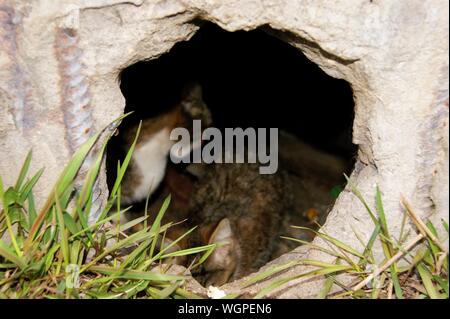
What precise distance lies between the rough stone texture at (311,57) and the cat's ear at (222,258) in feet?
4.13

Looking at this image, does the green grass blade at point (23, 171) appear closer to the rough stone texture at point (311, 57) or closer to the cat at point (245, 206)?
the rough stone texture at point (311, 57)

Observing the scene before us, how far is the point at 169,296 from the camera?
2.80 meters

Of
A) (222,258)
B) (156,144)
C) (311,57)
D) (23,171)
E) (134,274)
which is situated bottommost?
(222,258)

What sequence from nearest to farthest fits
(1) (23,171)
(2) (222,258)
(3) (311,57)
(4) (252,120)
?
(1) (23,171)
(3) (311,57)
(2) (222,258)
(4) (252,120)

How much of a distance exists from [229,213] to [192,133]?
699 millimetres

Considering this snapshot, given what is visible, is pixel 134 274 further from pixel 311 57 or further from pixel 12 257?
pixel 311 57

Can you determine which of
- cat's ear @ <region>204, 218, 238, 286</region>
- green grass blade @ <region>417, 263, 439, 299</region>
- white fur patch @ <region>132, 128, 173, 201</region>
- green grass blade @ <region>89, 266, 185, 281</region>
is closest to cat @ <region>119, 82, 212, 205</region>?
white fur patch @ <region>132, 128, 173, 201</region>

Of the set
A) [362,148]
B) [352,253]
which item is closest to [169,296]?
[352,253]

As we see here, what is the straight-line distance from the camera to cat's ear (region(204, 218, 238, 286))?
4234mm

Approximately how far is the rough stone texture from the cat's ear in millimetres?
1257

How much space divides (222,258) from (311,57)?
5.98 ft

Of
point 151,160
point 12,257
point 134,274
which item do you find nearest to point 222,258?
point 151,160

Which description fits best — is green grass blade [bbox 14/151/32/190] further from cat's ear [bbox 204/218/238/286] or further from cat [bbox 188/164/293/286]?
cat [bbox 188/164/293/286]

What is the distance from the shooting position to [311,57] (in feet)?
9.91
